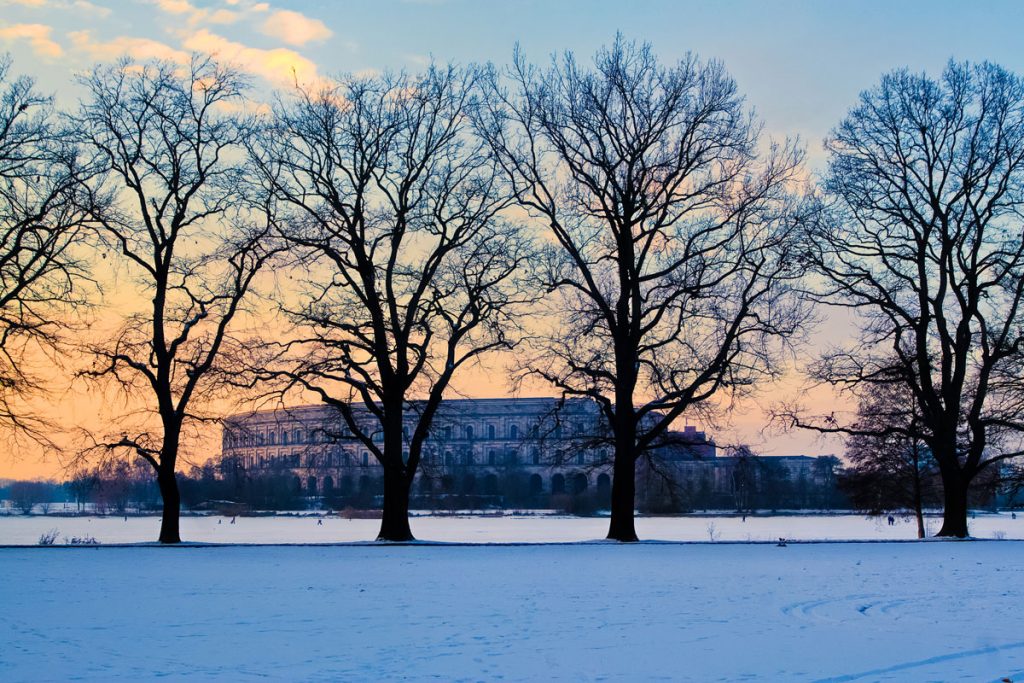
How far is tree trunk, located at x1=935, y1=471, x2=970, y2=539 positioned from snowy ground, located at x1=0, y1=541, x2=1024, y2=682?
11.2 meters

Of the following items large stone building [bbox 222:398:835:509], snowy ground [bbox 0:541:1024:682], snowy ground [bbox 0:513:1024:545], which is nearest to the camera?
snowy ground [bbox 0:541:1024:682]

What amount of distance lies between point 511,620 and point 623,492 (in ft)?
64.3

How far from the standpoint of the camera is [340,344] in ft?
104

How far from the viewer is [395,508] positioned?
32.0 metres

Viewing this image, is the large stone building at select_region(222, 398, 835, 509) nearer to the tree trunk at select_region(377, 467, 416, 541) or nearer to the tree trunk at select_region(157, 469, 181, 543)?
the tree trunk at select_region(377, 467, 416, 541)

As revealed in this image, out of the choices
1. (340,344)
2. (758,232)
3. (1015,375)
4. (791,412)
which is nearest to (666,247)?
(758,232)

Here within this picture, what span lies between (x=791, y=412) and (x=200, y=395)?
679 inches

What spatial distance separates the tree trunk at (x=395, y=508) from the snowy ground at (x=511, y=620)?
8.08 metres

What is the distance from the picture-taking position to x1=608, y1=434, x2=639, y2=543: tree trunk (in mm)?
32406

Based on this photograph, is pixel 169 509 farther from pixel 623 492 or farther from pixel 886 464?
pixel 886 464

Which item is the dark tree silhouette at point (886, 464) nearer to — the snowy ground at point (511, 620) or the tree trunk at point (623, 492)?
the tree trunk at point (623, 492)

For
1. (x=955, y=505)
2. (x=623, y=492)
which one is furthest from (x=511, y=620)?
(x=955, y=505)

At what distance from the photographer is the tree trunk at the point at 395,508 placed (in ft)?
104

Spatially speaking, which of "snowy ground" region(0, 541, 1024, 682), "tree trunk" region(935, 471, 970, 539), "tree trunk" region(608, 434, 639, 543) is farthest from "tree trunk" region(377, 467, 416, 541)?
"tree trunk" region(935, 471, 970, 539)
